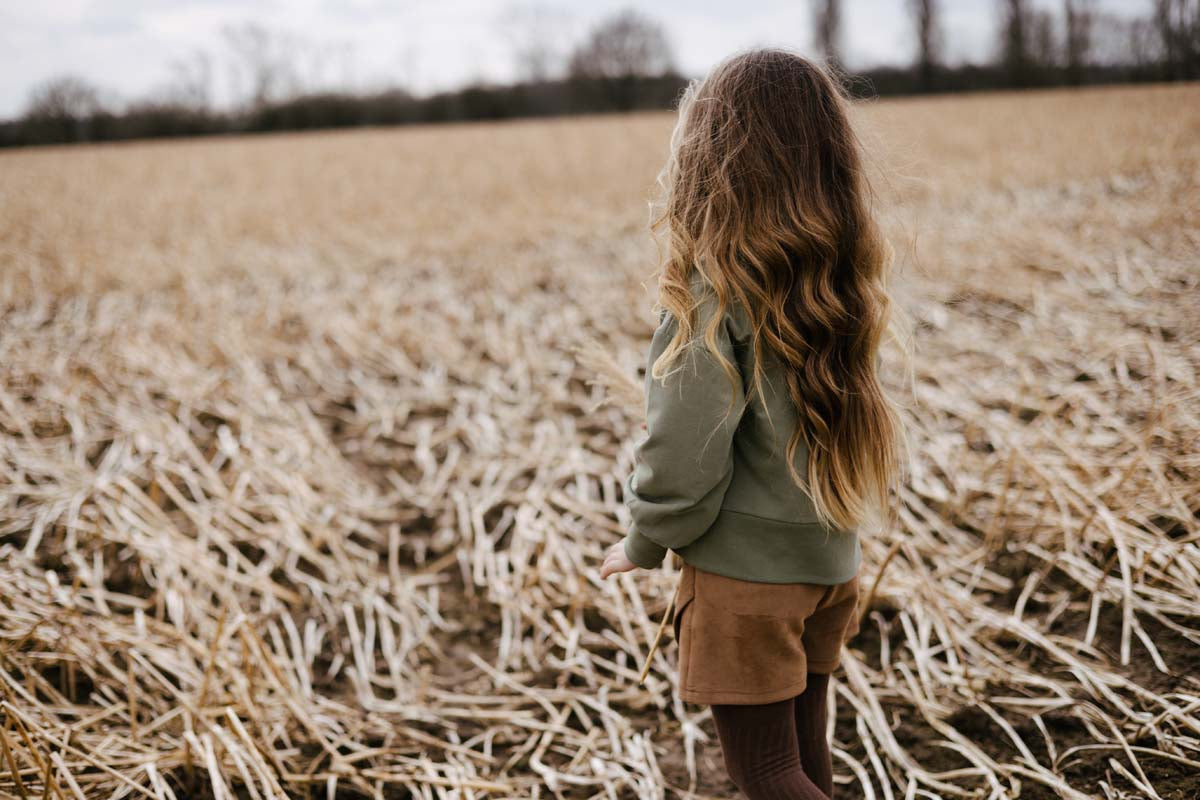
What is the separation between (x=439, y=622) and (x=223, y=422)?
1.64 meters

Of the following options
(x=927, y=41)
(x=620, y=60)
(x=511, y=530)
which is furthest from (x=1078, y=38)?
(x=511, y=530)

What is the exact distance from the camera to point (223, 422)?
3.38 metres

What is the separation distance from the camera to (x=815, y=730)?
1.46 meters

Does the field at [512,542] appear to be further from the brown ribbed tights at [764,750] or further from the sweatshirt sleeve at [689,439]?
the brown ribbed tights at [764,750]

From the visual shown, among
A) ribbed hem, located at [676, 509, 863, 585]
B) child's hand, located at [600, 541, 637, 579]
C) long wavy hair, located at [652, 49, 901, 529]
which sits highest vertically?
long wavy hair, located at [652, 49, 901, 529]

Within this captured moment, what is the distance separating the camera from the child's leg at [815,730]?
1.43 meters

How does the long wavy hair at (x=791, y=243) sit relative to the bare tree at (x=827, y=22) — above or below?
below

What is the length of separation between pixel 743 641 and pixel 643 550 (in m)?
0.21

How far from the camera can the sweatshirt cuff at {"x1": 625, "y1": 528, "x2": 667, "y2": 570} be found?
1.23 meters

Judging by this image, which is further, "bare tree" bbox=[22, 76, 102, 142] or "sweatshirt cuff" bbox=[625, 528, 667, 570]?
"bare tree" bbox=[22, 76, 102, 142]

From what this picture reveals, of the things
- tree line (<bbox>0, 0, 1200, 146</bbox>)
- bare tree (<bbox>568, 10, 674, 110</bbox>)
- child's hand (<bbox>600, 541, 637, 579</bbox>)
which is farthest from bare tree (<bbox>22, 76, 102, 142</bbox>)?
child's hand (<bbox>600, 541, 637, 579</bbox>)

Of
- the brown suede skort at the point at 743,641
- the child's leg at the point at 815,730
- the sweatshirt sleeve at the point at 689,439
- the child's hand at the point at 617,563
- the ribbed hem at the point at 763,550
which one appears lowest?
the child's leg at the point at 815,730

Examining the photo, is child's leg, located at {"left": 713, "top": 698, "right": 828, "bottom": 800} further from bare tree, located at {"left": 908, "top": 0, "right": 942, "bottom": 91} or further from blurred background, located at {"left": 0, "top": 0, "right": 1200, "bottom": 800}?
bare tree, located at {"left": 908, "top": 0, "right": 942, "bottom": 91}

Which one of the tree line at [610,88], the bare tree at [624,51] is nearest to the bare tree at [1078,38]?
the tree line at [610,88]
